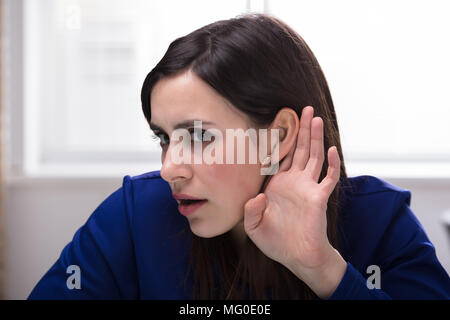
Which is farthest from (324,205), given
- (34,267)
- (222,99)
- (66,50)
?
(66,50)

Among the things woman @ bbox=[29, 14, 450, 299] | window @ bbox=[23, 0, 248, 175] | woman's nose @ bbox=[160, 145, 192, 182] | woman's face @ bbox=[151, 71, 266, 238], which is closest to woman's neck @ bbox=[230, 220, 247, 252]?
woman @ bbox=[29, 14, 450, 299]

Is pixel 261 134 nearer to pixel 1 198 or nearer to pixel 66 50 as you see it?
pixel 1 198

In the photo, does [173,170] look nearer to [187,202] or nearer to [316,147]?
[187,202]

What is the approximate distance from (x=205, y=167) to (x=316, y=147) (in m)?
0.19

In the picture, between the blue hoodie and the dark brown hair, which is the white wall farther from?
the dark brown hair

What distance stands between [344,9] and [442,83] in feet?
1.62

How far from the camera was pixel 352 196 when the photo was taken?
861mm

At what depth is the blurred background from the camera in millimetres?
1455

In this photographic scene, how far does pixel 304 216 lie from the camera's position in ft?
2.16

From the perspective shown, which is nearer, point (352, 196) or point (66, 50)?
point (352, 196)

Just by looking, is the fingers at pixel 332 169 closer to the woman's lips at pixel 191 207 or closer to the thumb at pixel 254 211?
the thumb at pixel 254 211

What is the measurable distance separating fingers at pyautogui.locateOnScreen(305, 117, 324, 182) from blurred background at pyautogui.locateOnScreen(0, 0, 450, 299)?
80cm

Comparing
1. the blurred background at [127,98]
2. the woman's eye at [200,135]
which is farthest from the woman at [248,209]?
the blurred background at [127,98]

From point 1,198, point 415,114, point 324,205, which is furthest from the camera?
point 415,114
